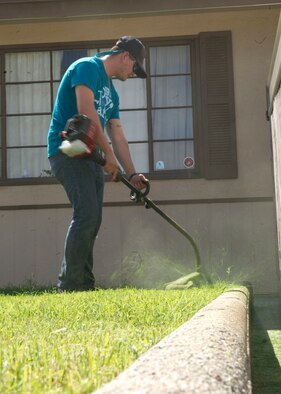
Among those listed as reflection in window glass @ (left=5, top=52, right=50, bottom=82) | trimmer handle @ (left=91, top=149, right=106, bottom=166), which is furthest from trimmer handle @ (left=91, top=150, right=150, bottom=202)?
reflection in window glass @ (left=5, top=52, right=50, bottom=82)

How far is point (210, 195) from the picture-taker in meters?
7.51

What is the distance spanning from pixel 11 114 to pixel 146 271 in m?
2.28

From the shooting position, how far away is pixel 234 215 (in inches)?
294

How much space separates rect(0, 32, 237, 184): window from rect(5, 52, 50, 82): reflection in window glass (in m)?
0.01

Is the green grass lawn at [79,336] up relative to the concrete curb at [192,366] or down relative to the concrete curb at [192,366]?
down

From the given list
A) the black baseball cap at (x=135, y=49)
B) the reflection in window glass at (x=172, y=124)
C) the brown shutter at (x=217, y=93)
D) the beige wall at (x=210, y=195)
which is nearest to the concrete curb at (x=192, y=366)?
the black baseball cap at (x=135, y=49)

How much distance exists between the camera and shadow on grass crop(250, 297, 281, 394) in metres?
2.92

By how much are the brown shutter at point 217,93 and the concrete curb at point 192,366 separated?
18.8ft

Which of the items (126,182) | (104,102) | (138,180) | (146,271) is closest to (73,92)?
(104,102)

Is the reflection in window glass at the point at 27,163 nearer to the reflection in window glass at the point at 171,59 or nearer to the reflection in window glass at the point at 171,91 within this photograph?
the reflection in window glass at the point at 171,91

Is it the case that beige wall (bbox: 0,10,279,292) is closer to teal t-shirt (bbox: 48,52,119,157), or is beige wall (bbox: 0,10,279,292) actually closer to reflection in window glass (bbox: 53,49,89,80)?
reflection in window glass (bbox: 53,49,89,80)

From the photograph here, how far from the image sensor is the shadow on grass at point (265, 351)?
292cm

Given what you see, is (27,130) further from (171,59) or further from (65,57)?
(171,59)

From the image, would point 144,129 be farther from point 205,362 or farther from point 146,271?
point 205,362
